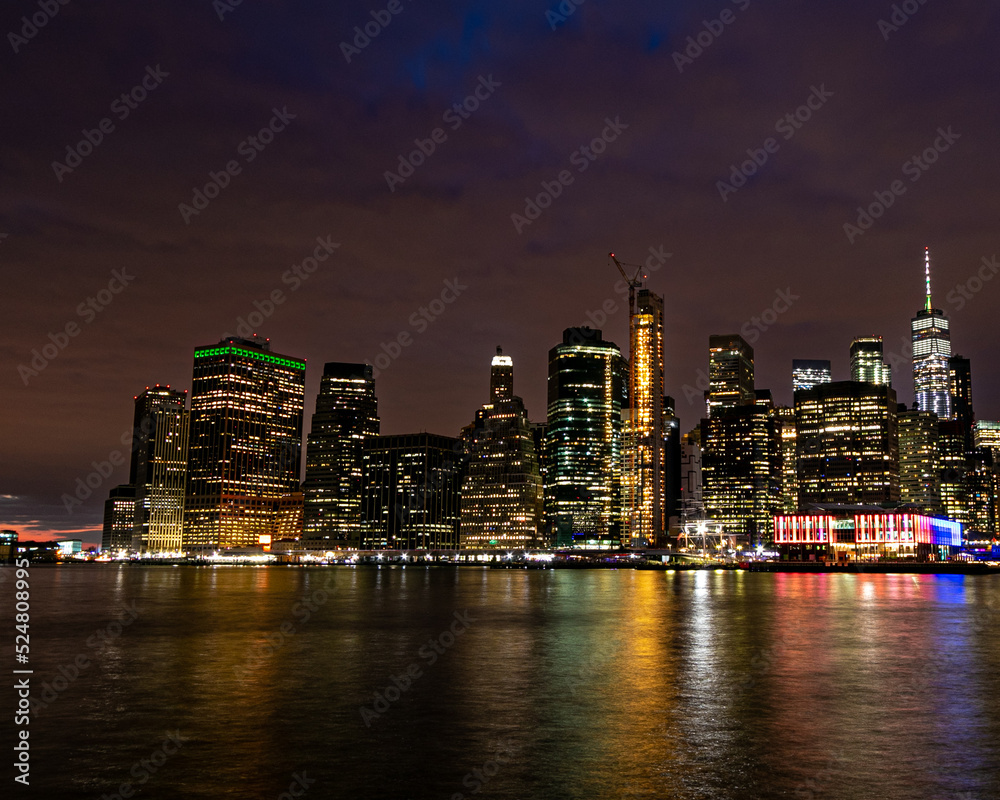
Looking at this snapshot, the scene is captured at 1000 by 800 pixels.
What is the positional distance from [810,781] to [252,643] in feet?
140

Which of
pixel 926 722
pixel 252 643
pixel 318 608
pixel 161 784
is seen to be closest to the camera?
pixel 161 784

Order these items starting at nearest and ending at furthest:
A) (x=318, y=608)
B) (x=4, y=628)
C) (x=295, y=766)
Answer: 1. (x=295, y=766)
2. (x=4, y=628)
3. (x=318, y=608)

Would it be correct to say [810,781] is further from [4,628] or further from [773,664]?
[4,628]

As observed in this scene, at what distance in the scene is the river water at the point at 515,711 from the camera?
84.9 ft

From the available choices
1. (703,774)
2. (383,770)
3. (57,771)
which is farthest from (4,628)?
(703,774)

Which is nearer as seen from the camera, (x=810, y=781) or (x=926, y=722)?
(x=810, y=781)

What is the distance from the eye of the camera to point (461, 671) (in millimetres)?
47312

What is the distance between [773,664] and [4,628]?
56192mm

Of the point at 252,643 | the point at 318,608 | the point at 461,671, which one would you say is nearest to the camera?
the point at 461,671

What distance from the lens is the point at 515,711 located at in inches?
1421

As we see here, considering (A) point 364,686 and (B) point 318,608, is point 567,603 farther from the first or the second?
(A) point 364,686

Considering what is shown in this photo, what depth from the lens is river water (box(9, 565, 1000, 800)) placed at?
25.9 meters

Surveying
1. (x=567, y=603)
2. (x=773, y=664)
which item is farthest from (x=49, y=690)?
(x=567, y=603)

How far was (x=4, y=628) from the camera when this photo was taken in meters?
69.6
